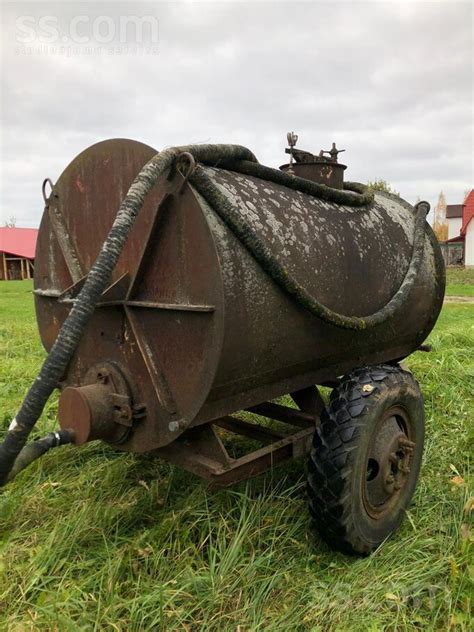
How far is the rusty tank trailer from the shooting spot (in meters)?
2.36

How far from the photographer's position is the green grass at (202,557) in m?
2.37

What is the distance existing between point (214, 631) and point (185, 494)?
99 centimetres

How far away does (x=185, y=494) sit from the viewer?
3.26m

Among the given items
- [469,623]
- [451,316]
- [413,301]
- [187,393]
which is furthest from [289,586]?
[451,316]

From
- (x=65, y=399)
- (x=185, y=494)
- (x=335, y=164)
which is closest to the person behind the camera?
(x=65, y=399)

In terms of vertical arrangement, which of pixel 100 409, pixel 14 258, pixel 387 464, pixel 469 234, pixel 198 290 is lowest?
pixel 387 464

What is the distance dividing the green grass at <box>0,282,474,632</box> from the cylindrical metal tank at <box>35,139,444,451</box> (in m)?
0.56

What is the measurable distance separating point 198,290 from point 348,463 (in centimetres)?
112

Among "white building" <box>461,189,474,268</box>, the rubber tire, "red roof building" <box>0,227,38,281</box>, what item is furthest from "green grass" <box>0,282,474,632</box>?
"white building" <box>461,189,474,268</box>

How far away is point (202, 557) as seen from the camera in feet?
9.05

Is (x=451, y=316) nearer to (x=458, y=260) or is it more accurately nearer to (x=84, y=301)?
(x=84, y=301)

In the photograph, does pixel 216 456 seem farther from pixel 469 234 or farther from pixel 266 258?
pixel 469 234

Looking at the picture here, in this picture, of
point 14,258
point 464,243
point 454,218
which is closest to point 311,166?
point 14,258

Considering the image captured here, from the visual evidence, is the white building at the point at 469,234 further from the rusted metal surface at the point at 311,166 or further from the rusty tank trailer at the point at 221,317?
the rusty tank trailer at the point at 221,317
